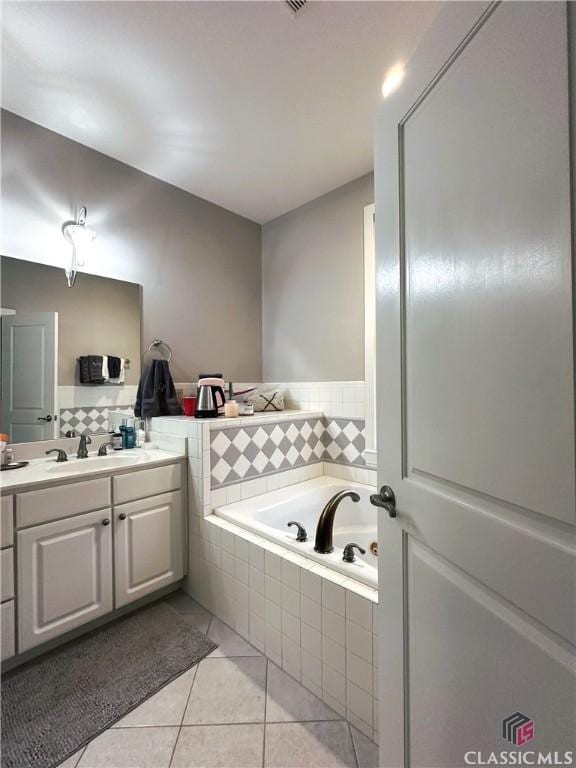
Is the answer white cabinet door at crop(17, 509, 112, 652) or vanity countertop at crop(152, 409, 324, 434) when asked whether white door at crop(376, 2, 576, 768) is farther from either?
white cabinet door at crop(17, 509, 112, 652)

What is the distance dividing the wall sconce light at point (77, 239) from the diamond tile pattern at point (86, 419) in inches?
29.9

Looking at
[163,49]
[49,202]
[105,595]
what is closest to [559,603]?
[105,595]

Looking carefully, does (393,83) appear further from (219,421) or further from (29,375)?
(29,375)

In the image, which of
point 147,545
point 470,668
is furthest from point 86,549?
→ point 470,668

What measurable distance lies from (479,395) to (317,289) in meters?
2.21

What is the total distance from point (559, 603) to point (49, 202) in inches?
106

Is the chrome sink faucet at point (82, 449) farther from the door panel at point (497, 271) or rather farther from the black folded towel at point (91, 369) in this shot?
the door panel at point (497, 271)

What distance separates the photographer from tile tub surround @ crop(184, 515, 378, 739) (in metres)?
1.21

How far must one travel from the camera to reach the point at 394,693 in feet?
3.00

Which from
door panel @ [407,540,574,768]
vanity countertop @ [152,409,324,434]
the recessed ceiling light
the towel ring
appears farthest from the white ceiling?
door panel @ [407,540,574,768]

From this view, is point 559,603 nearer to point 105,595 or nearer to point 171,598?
point 105,595

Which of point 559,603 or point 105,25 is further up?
point 105,25

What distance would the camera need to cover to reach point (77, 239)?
204 centimetres
